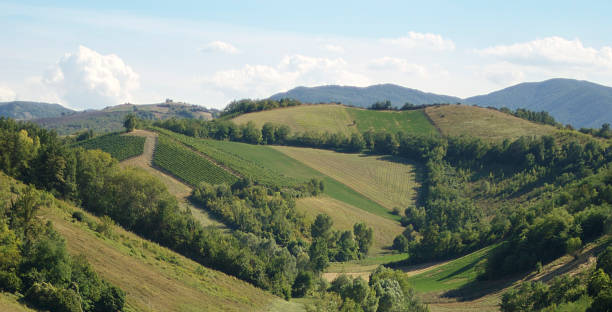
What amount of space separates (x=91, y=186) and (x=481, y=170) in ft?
387

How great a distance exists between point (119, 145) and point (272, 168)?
4165cm

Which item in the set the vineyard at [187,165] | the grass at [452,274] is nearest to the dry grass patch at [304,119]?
the vineyard at [187,165]

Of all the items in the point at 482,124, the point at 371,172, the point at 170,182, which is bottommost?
the point at 170,182

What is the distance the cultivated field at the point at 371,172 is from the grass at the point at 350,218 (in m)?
11.1

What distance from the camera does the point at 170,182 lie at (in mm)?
111562

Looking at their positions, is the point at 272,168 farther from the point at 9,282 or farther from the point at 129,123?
the point at 9,282

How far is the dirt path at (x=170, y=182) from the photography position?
10148 centimetres

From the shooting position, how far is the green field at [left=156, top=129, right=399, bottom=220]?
12769cm

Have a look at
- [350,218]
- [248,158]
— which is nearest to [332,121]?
[248,158]

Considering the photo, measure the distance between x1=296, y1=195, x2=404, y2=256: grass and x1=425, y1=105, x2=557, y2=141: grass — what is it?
59.2 metres

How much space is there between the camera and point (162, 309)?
124 ft

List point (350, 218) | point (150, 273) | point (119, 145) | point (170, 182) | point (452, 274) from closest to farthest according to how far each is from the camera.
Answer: point (150, 273)
point (452, 274)
point (170, 182)
point (350, 218)
point (119, 145)

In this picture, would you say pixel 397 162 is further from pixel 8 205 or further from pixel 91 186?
pixel 8 205

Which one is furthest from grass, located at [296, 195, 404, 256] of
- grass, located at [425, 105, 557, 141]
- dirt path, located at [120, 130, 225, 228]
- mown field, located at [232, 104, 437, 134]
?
grass, located at [425, 105, 557, 141]
